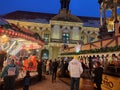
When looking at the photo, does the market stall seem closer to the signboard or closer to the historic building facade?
the signboard

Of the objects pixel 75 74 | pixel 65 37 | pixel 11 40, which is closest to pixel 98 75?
pixel 75 74

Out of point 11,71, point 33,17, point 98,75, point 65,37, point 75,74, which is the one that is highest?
point 33,17

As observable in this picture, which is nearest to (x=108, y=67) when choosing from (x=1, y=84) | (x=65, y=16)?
(x=1, y=84)

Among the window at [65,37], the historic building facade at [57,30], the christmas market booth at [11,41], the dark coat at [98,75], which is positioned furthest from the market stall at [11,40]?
the window at [65,37]

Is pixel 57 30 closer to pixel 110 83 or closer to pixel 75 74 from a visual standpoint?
pixel 110 83

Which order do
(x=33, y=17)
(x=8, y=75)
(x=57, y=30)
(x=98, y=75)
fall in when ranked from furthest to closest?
(x=33, y=17)
(x=57, y=30)
(x=98, y=75)
(x=8, y=75)

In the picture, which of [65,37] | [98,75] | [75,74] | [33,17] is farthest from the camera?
[33,17]

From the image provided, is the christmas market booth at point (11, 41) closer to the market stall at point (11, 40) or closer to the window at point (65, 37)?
the market stall at point (11, 40)

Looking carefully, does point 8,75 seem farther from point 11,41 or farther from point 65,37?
point 65,37

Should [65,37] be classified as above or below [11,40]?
above

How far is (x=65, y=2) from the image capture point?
57125mm

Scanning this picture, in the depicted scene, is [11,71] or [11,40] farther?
[11,40]

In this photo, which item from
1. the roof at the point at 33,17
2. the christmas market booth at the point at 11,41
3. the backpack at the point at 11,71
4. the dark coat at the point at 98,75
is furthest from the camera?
the roof at the point at 33,17

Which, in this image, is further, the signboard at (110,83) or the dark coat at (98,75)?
the dark coat at (98,75)
